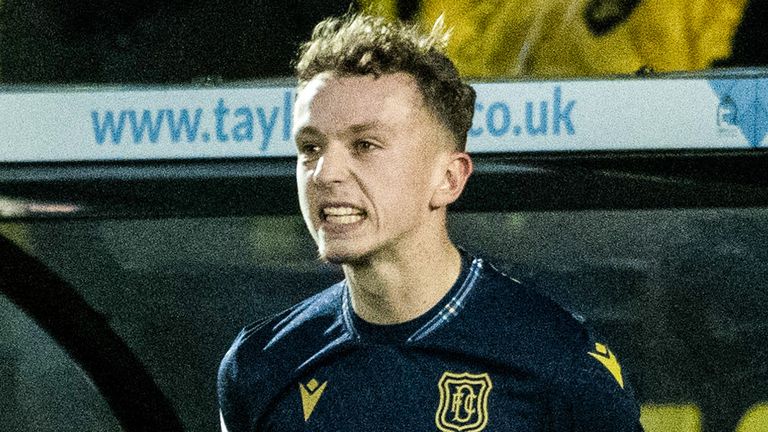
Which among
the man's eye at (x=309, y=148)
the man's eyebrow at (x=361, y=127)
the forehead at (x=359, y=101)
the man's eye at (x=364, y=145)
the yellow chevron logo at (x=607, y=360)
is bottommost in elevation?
the yellow chevron logo at (x=607, y=360)

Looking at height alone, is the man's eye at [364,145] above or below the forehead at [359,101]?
below

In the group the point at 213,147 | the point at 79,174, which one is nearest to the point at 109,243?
the point at 79,174

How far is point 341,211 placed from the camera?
183 centimetres

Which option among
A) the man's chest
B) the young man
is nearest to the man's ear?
the young man

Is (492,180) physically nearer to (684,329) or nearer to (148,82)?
(684,329)

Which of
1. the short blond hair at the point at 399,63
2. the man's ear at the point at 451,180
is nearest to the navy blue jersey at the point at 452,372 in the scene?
the man's ear at the point at 451,180

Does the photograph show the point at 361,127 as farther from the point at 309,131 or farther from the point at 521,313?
the point at 521,313

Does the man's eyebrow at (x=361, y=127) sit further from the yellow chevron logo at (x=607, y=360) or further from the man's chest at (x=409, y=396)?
the yellow chevron logo at (x=607, y=360)

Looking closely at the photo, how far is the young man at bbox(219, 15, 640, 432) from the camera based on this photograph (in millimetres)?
1837

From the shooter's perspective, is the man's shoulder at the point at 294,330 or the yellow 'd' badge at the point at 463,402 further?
the man's shoulder at the point at 294,330

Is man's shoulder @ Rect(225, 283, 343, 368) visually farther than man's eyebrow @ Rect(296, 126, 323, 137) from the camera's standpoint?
Yes

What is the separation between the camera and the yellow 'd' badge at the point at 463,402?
6.06 ft

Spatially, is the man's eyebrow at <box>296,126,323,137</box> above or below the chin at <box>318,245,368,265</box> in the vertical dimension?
above

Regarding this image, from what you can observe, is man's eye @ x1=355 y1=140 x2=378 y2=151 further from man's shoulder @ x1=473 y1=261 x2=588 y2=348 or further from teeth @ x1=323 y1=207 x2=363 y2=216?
man's shoulder @ x1=473 y1=261 x2=588 y2=348
